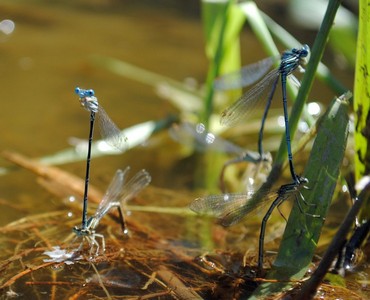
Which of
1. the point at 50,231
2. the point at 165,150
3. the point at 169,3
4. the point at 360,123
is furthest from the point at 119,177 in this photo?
the point at 169,3

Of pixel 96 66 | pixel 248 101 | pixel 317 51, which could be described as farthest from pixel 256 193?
pixel 96 66

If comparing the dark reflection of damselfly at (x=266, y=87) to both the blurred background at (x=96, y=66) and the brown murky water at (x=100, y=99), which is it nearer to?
the brown murky water at (x=100, y=99)

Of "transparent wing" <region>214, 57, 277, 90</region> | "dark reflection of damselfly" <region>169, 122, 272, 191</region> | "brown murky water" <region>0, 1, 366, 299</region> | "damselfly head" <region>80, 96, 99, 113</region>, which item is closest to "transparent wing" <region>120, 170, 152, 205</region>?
"brown murky water" <region>0, 1, 366, 299</region>

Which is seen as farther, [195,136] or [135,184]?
[195,136]

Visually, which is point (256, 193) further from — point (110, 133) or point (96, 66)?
point (96, 66)

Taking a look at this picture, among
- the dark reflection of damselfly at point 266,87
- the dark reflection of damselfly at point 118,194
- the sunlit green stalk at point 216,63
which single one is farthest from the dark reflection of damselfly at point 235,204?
the sunlit green stalk at point 216,63

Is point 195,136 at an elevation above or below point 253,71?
below

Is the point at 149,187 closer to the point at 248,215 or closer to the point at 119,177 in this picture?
the point at 119,177

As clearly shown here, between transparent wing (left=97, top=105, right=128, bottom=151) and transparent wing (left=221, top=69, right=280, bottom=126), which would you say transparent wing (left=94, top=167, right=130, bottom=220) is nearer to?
transparent wing (left=97, top=105, right=128, bottom=151)
